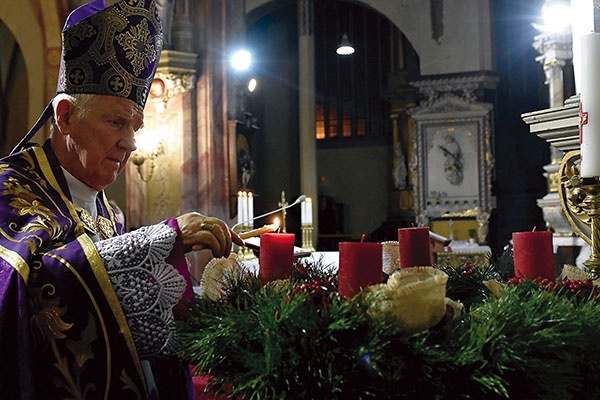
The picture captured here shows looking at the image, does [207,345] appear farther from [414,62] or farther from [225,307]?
[414,62]

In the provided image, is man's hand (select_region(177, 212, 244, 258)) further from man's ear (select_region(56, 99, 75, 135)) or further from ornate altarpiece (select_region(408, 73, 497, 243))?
ornate altarpiece (select_region(408, 73, 497, 243))

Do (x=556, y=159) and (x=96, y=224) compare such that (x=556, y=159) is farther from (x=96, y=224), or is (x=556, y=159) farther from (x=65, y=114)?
(x=65, y=114)

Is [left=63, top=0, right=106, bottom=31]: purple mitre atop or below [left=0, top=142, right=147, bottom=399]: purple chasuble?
atop

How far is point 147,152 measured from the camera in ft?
20.6

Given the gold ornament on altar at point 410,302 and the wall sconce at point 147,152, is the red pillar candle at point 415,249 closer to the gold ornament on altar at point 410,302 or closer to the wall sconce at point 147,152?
the gold ornament on altar at point 410,302

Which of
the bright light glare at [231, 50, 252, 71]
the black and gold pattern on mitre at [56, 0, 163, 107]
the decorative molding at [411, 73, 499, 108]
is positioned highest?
the decorative molding at [411, 73, 499, 108]

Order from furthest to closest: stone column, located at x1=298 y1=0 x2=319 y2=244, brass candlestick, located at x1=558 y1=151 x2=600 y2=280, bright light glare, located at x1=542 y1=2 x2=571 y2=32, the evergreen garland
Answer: stone column, located at x1=298 y1=0 x2=319 y2=244, bright light glare, located at x1=542 y1=2 x2=571 y2=32, brass candlestick, located at x1=558 y1=151 x2=600 y2=280, the evergreen garland

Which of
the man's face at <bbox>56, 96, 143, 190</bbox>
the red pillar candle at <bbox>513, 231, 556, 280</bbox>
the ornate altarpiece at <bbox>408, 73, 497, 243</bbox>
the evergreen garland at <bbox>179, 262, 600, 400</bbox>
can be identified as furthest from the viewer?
the ornate altarpiece at <bbox>408, 73, 497, 243</bbox>

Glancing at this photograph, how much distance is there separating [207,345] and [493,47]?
10.8 m

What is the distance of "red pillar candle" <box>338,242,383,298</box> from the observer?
2.85ft

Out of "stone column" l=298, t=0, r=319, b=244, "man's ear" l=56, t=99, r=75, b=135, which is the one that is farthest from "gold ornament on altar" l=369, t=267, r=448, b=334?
"stone column" l=298, t=0, r=319, b=244

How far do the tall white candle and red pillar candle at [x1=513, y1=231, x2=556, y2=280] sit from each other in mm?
162

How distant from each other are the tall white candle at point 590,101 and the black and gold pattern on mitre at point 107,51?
100cm

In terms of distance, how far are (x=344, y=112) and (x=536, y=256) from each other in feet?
44.6
